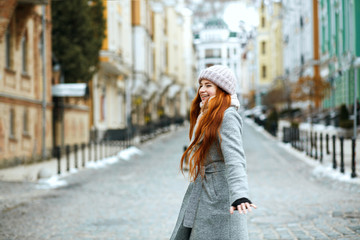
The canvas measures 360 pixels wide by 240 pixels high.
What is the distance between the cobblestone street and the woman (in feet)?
10.8

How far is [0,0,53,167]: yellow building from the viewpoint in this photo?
56.7 ft

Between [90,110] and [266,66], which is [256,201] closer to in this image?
[90,110]

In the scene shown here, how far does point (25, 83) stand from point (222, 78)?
55.6 ft

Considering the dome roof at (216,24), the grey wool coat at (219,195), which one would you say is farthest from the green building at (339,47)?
the dome roof at (216,24)

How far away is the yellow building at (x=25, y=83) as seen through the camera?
56.7 feet

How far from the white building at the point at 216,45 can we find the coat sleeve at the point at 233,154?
524 feet

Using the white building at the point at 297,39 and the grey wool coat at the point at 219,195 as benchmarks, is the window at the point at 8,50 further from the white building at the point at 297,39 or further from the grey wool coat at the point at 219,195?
the white building at the point at 297,39

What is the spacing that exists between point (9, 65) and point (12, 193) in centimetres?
827

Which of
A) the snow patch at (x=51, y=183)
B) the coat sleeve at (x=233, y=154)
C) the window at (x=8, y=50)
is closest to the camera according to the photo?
the coat sleeve at (x=233, y=154)

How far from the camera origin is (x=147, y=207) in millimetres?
9047

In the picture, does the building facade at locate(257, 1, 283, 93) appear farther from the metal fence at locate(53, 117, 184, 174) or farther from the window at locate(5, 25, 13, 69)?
the window at locate(5, 25, 13, 69)

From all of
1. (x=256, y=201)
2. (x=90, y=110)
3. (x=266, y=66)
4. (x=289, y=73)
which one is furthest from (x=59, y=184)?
(x=266, y=66)

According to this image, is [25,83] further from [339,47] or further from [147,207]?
[339,47]

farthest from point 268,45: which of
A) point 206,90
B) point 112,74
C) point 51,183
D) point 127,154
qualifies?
point 206,90
